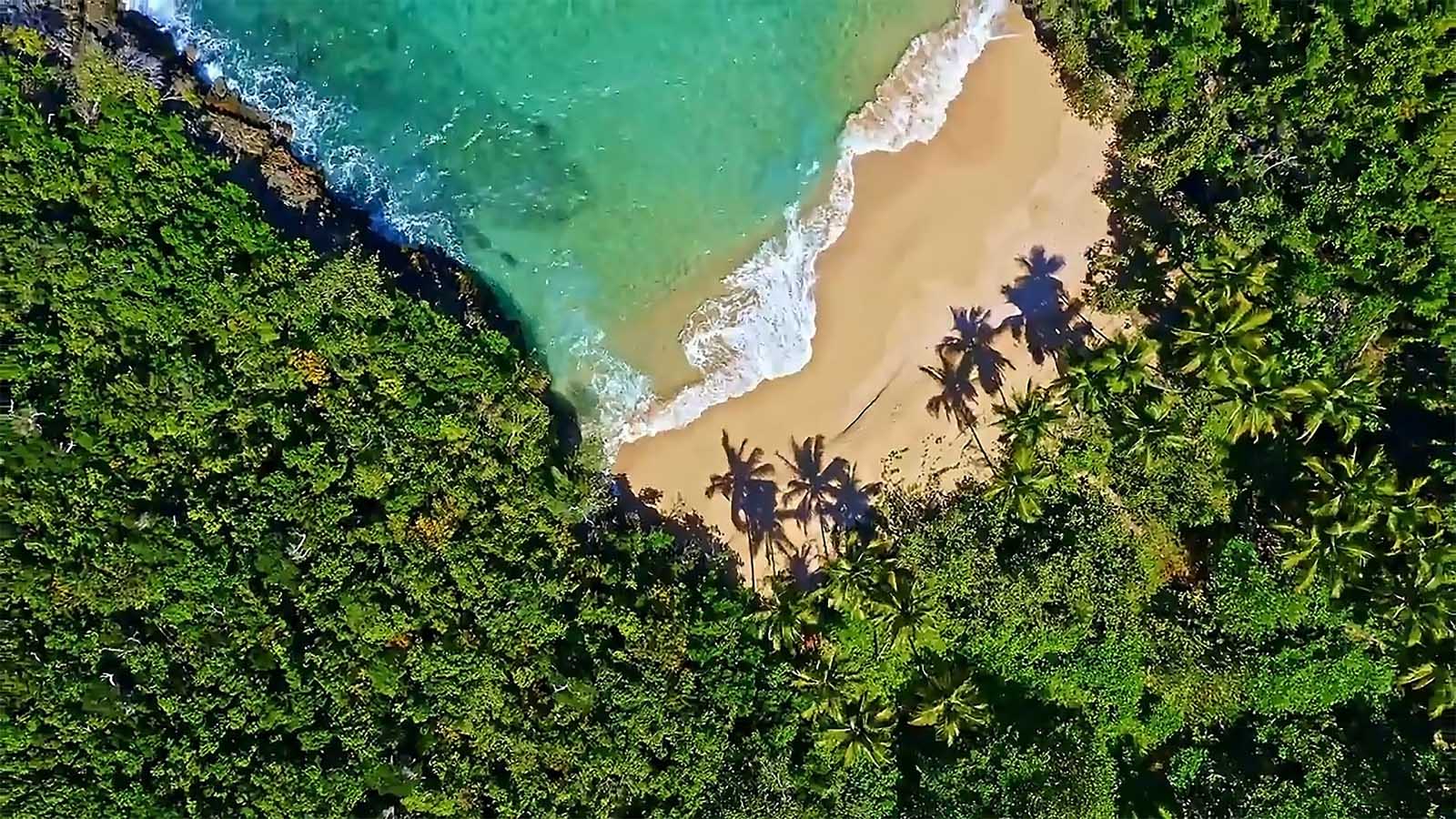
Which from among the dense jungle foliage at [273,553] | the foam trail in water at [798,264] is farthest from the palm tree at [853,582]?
the foam trail in water at [798,264]

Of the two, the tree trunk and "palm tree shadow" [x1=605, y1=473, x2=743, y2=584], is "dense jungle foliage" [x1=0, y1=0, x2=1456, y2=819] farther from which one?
the tree trunk

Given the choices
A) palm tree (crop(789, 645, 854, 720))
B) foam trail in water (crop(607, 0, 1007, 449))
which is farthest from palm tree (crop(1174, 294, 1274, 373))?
palm tree (crop(789, 645, 854, 720))

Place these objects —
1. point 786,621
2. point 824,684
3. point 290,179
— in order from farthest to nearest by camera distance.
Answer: point 290,179, point 786,621, point 824,684

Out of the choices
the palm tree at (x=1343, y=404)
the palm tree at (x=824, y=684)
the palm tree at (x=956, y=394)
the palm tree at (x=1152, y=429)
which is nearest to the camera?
the palm tree at (x=1343, y=404)

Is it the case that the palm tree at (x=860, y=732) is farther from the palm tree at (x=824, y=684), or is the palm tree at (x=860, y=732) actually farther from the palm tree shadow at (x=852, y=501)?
the palm tree shadow at (x=852, y=501)

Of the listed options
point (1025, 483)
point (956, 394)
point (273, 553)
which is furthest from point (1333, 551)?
point (273, 553)

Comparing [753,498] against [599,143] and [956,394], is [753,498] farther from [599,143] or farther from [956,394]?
[599,143]

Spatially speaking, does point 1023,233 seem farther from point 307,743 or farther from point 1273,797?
point 307,743
